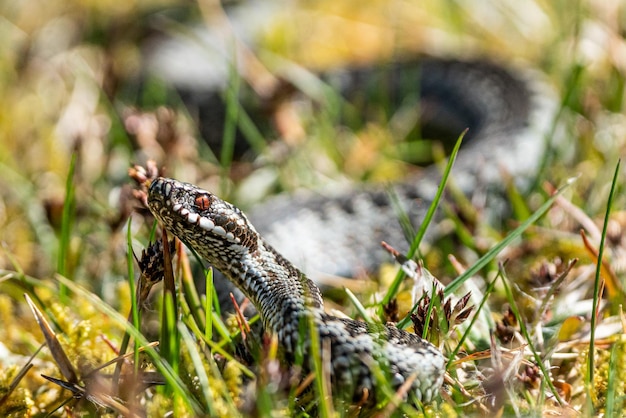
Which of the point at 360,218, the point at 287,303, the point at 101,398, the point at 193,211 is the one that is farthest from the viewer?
the point at 360,218

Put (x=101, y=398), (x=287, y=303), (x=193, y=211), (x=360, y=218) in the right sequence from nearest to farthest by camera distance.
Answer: (x=101, y=398) → (x=287, y=303) → (x=193, y=211) → (x=360, y=218)

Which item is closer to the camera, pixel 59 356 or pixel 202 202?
pixel 59 356

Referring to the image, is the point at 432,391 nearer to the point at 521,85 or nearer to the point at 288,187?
the point at 288,187

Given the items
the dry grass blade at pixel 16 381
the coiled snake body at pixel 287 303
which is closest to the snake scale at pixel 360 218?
the coiled snake body at pixel 287 303

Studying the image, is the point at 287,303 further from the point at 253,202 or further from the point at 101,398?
the point at 253,202

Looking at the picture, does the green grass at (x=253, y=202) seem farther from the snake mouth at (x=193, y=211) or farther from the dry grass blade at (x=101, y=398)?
the snake mouth at (x=193, y=211)

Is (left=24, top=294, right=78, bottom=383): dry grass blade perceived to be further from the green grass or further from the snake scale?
the snake scale

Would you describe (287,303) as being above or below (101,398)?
above

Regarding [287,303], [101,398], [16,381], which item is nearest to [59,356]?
[16,381]
